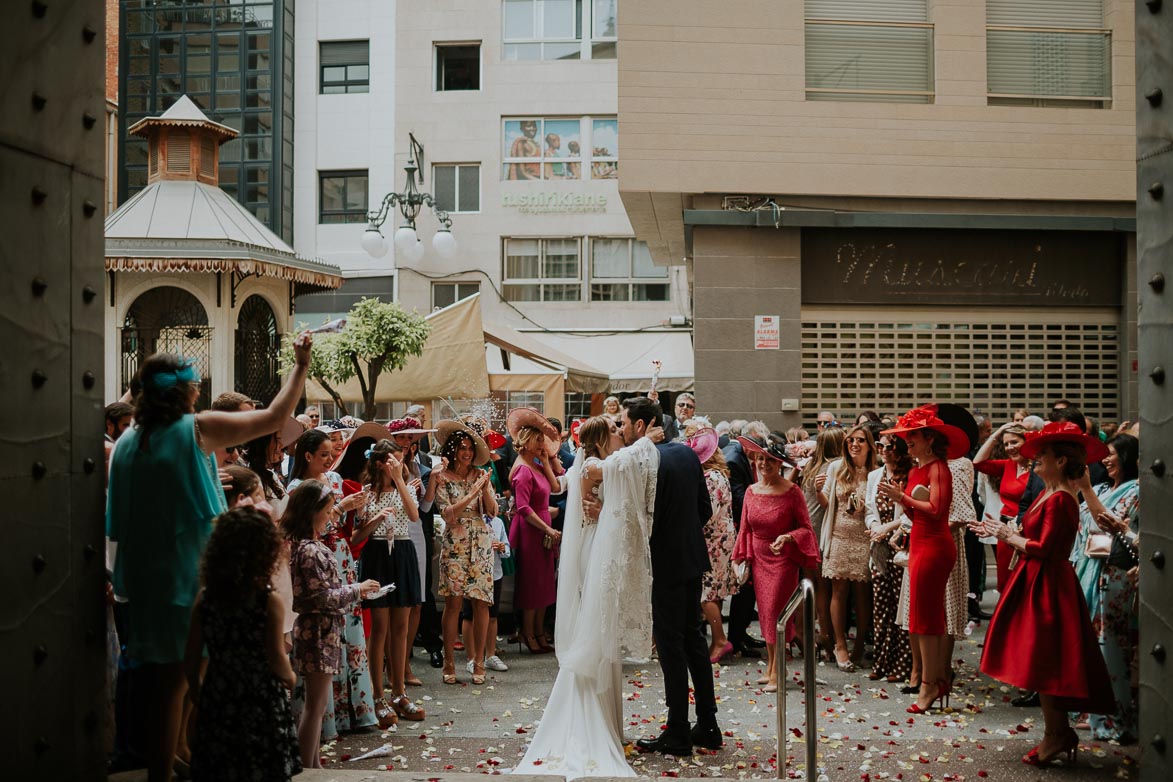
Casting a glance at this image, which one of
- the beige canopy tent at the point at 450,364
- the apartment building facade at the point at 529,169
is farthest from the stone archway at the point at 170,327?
the apartment building facade at the point at 529,169

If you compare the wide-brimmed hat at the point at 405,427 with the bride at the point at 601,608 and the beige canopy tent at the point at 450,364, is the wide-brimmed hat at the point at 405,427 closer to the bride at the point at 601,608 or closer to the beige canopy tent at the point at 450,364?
the bride at the point at 601,608

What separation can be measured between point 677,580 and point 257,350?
51.0 feet

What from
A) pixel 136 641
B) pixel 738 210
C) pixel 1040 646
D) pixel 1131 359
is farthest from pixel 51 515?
pixel 1131 359

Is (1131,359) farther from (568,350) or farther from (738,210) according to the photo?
(568,350)

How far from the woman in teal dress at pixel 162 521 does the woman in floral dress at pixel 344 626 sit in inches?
91.5

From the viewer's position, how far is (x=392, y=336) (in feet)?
60.2

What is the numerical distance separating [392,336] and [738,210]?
5687 millimetres

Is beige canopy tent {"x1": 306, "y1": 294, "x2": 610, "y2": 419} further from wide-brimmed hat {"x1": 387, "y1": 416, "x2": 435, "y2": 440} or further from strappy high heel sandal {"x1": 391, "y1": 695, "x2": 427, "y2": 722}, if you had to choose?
strappy high heel sandal {"x1": 391, "y1": 695, "x2": 427, "y2": 722}

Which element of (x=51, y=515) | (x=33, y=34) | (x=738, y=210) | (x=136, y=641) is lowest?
(x=136, y=641)

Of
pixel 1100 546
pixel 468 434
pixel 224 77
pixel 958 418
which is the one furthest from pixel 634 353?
pixel 1100 546

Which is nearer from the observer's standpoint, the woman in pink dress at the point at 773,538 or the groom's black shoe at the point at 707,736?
the groom's black shoe at the point at 707,736

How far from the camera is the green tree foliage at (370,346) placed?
18297 millimetres

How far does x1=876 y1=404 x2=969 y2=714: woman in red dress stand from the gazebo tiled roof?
14093mm

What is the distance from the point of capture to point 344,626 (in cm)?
739
